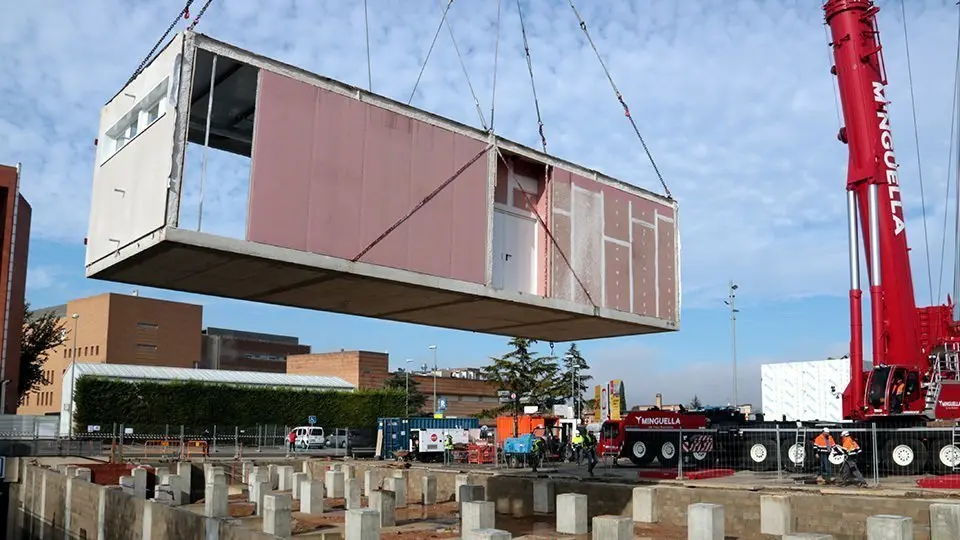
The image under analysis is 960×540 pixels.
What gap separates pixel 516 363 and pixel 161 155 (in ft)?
231

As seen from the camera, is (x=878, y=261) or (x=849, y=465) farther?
(x=878, y=261)

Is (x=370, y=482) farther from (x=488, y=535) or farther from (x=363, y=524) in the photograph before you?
(x=488, y=535)

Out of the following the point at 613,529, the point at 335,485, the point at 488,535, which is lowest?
the point at 335,485

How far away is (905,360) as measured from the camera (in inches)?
1003

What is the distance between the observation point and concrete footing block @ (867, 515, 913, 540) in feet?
48.1

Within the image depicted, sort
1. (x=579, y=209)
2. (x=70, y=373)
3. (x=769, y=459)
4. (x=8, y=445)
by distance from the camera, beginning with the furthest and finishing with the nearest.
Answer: (x=70, y=373) → (x=8, y=445) → (x=769, y=459) → (x=579, y=209)

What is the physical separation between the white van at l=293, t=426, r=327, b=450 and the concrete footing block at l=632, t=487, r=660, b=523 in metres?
36.2

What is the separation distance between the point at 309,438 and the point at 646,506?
121ft

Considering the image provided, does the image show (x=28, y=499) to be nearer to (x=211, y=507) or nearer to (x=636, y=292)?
(x=211, y=507)

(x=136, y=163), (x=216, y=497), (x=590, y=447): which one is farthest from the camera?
(x=590, y=447)

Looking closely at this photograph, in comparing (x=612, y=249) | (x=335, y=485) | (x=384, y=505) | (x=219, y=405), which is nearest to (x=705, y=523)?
(x=612, y=249)

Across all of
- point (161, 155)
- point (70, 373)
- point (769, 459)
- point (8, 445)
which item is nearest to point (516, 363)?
point (70, 373)

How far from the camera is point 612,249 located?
1573 cm

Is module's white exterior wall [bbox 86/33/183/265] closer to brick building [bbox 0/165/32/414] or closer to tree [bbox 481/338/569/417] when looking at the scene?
brick building [bbox 0/165/32/414]
